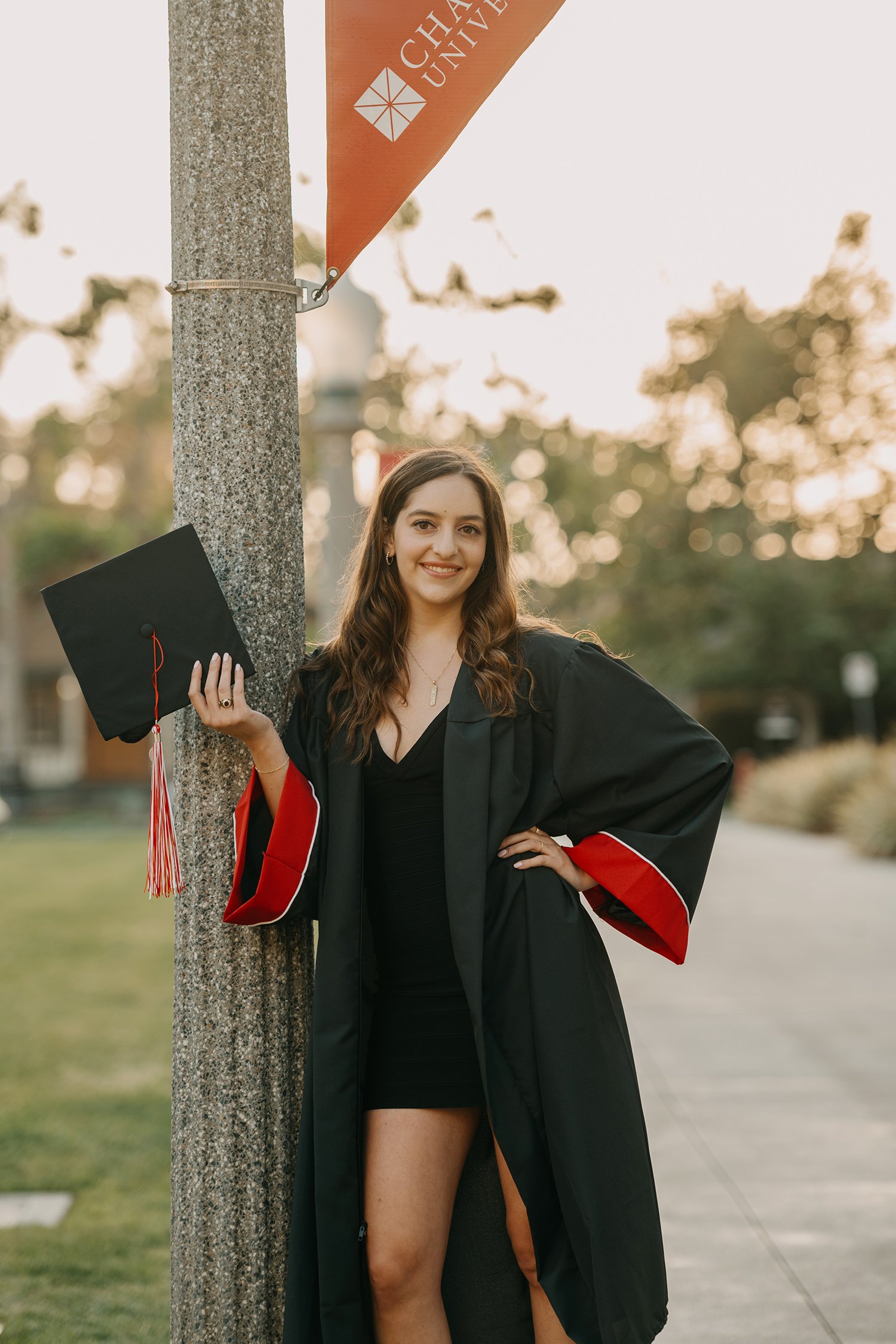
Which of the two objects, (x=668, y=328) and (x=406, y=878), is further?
(x=668, y=328)

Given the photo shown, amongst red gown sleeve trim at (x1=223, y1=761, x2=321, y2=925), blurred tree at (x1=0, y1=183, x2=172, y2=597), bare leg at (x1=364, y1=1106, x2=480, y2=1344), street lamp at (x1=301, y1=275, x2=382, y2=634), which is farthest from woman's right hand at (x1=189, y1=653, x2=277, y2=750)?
A: blurred tree at (x1=0, y1=183, x2=172, y2=597)

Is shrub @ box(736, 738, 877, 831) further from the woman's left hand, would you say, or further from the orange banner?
the orange banner

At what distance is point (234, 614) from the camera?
297cm

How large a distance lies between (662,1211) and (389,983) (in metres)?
2.57

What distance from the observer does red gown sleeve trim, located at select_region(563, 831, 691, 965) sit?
9.40 feet

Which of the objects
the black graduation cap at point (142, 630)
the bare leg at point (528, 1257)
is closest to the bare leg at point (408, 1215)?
the bare leg at point (528, 1257)

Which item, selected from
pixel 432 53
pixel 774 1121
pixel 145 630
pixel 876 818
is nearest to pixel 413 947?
pixel 145 630

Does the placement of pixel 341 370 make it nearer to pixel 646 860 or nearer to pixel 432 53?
pixel 432 53

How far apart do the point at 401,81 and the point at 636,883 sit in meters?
1.78

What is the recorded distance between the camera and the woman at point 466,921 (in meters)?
2.74

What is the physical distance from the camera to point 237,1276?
2.88 m

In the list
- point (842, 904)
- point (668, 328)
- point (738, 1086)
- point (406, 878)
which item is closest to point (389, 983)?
point (406, 878)

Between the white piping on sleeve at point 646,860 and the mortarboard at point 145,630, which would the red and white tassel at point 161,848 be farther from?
the white piping on sleeve at point 646,860

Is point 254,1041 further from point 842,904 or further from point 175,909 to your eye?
point 842,904
